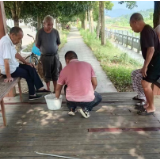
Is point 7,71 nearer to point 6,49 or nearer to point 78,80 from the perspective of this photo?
point 6,49

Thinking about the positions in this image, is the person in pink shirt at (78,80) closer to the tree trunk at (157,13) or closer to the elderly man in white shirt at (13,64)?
the elderly man in white shirt at (13,64)

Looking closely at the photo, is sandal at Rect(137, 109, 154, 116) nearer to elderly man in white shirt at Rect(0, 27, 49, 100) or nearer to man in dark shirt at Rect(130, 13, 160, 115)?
man in dark shirt at Rect(130, 13, 160, 115)

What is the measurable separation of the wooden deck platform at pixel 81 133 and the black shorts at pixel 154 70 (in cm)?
66

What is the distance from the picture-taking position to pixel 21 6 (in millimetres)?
7879

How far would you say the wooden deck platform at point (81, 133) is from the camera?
2344 mm

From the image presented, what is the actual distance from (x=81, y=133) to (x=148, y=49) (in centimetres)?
158

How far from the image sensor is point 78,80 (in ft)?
9.22

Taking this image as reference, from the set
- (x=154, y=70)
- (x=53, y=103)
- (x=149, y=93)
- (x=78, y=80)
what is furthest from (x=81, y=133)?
(x=154, y=70)

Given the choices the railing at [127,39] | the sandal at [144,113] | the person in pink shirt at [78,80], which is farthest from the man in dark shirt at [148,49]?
the railing at [127,39]

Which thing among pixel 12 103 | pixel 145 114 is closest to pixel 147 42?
pixel 145 114

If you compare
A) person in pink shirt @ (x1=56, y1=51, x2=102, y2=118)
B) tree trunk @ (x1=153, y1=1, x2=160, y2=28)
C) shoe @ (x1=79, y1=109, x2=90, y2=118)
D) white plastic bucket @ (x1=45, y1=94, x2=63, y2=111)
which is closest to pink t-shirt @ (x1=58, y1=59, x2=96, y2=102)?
person in pink shirt @ (x1=56, y1=51, x2=102, y2=118)

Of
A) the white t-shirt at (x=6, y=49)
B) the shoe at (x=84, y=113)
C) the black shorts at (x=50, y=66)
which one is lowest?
the shoe at (x=84, y=113)

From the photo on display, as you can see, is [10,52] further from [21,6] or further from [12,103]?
[21,6]

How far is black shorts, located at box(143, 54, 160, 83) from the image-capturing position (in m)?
2.94
